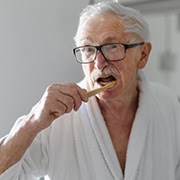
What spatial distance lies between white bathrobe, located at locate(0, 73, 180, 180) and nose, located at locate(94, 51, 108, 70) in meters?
0.15

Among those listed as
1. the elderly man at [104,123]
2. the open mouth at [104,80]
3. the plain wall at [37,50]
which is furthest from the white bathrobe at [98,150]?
the plain wall at [37,50]

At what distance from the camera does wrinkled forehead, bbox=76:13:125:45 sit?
96 cm

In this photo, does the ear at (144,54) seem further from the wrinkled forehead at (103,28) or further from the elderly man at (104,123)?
the wrinkled forehead at (103,28)

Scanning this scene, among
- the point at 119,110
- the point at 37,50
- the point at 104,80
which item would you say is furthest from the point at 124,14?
the point at 37,50

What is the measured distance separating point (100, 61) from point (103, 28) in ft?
0.29

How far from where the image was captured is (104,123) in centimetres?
106

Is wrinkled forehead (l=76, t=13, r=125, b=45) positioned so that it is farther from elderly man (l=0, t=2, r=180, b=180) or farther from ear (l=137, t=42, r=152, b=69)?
ear (l=137, t=42, r=152, b=69)

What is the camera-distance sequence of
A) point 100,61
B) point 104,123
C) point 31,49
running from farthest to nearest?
point 31,49
point 104,123
point 100,61

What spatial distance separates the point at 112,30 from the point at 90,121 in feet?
0.89

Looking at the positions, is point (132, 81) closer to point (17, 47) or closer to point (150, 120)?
point (150, 120)

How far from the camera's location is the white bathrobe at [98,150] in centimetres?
100

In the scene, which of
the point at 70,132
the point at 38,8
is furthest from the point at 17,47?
the point at 70,132

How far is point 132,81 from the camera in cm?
105

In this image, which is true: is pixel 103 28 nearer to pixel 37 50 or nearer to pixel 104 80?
pixel 104 80
